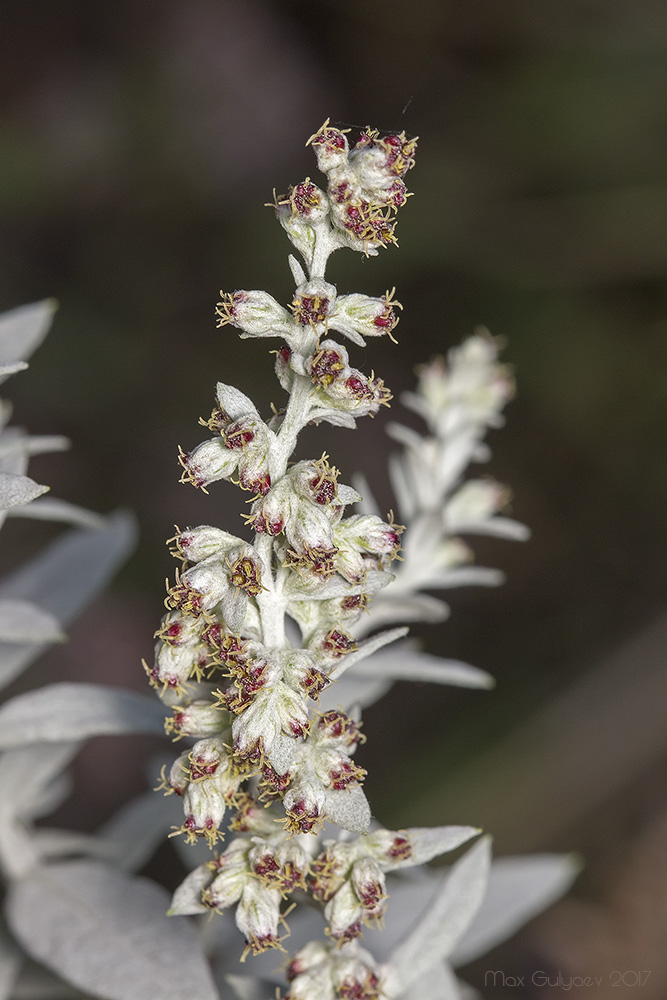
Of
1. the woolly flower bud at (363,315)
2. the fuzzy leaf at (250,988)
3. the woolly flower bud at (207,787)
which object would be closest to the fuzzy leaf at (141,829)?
the fuzzy leaf at (250,988)

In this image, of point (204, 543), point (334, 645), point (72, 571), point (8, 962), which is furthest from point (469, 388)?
point (8, 962)

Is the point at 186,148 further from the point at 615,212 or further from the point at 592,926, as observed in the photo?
the point at 592,926

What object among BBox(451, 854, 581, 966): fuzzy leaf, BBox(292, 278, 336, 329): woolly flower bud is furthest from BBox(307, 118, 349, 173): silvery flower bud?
BBox(451, 854, 581, 966): fuzzy leaf

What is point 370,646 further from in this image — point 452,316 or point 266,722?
point 452,316

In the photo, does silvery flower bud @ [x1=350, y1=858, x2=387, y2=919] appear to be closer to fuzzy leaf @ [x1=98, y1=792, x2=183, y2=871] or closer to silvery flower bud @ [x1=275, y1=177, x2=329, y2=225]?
fuzzy leaf @ [x1=98, y1=792, x2=183, y2=871]

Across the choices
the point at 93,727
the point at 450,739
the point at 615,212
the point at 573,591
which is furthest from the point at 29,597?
the point at 615,212

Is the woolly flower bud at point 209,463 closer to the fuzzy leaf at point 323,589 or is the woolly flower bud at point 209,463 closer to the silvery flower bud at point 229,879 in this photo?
the fuzzy leaf at point 323,589
